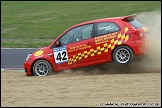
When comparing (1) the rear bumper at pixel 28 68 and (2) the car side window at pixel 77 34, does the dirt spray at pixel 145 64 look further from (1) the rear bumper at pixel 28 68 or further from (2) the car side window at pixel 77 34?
(1) the rear bumper at pixel 28 68

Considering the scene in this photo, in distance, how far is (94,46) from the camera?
12.9m

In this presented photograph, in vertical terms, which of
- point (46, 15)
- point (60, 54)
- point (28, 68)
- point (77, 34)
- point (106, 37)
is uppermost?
point (46, 15)

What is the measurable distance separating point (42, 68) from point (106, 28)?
242cm

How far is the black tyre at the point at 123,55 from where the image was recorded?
12.5 metres

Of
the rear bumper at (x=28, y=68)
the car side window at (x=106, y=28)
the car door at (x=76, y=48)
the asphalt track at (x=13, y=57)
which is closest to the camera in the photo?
the car side window at (x=106, y=28)

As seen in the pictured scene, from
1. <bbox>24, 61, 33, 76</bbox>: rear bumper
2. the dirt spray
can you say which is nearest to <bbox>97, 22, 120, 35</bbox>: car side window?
the dirt spray

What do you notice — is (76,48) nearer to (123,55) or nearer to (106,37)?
(106,37)

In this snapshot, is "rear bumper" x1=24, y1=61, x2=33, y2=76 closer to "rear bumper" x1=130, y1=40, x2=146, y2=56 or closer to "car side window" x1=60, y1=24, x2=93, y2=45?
"car side window" x1=60, y1=24, x2=93, y2=45

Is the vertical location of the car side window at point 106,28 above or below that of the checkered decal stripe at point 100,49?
above

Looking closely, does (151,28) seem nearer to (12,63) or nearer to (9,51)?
(12,63)

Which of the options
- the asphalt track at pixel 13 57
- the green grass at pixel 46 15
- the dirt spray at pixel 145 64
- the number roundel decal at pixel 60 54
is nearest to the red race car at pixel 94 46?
the number roundel decal at pixel 60 54

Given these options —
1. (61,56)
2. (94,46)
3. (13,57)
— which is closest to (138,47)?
(94,46)

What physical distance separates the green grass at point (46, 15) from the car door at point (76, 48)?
23.1 ft

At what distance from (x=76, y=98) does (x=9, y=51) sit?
1054 cm
